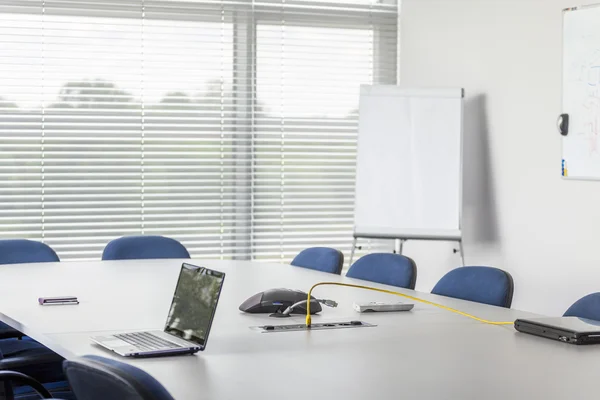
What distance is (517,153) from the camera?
229 inches

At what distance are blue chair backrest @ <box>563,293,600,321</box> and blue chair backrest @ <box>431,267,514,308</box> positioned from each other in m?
0.43

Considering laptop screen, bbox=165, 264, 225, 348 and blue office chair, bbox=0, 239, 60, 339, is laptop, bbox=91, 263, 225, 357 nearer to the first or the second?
laptop screen, bbox=165, 264, 225, 348

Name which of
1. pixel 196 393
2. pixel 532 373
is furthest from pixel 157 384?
pixel 532 373

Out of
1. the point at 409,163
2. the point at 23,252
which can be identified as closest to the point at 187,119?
the point at 409,163

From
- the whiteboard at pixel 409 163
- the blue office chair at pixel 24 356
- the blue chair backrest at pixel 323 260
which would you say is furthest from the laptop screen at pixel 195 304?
the whiteboard at pixel 409 163

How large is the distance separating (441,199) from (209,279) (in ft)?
12.2

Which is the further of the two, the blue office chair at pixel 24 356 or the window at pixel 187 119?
the window at pixel 187 119

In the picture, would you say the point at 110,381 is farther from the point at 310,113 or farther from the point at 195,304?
the point at 310,113

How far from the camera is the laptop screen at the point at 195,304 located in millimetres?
2568

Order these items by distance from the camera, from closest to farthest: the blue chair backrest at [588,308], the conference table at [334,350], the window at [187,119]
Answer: the conference table at [334,350], the blue chair backrest at [588,308], the window at [187,119]

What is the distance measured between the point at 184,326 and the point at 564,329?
1227 millimetres

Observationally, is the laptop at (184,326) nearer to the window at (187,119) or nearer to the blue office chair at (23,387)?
the blue office chair at (23,387)

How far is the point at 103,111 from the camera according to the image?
6.59 m

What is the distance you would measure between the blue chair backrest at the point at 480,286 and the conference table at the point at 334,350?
197 mm
